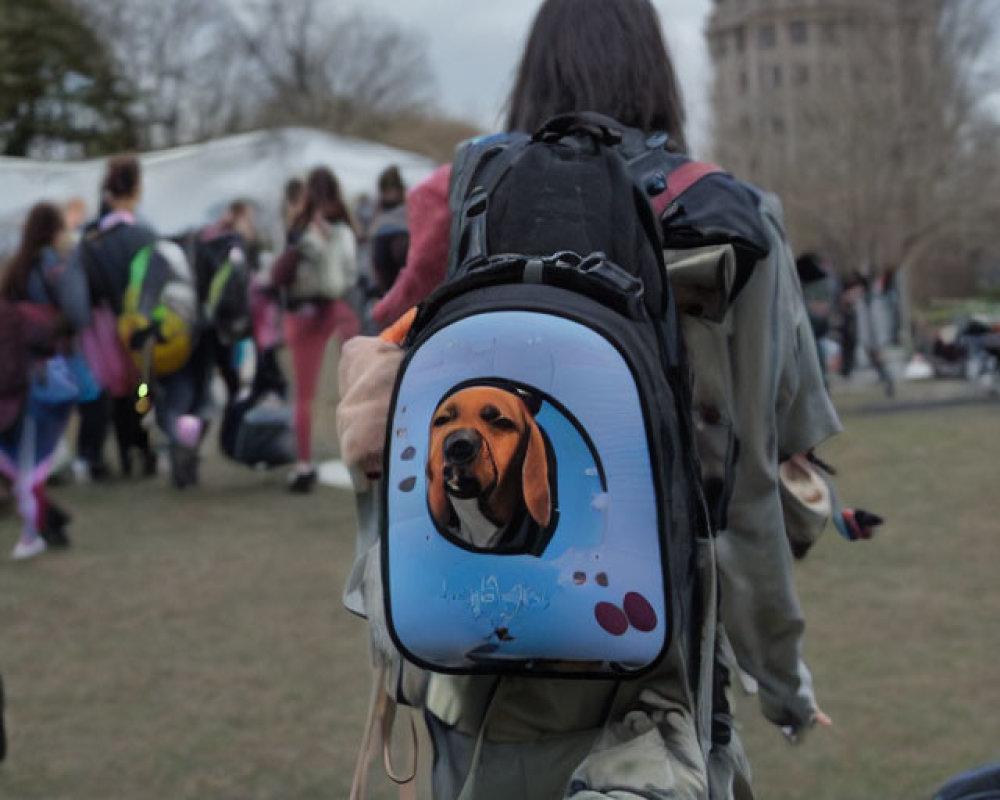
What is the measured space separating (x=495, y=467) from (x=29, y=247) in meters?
7.14

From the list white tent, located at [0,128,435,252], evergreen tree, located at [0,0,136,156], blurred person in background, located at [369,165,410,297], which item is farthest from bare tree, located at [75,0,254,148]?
blurred person in background, located at [369,165,410,297]

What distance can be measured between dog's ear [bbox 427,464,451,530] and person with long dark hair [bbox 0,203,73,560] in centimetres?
560

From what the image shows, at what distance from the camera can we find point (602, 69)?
2.18 meters

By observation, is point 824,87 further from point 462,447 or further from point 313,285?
point 462,447

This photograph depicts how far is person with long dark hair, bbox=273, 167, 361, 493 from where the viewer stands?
8.51 m

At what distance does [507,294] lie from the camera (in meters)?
1.78

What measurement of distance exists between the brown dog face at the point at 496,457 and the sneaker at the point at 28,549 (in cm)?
614

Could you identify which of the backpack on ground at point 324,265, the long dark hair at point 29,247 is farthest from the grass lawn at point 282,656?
the long dark hair at point 29,247

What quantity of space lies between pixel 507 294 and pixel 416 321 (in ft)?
0.50

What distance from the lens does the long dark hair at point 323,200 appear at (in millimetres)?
8320

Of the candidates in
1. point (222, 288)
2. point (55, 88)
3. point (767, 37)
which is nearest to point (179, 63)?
point (55, 88)

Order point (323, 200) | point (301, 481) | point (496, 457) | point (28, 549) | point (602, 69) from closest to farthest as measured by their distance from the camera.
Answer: point (496, 457)
point (602, 69)
point (28, 549)
point (323, 200)
point (301, 481)

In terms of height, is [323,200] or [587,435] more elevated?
[587,435]

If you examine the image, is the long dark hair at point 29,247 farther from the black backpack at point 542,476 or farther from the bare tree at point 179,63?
the bare tree at point 179,63
